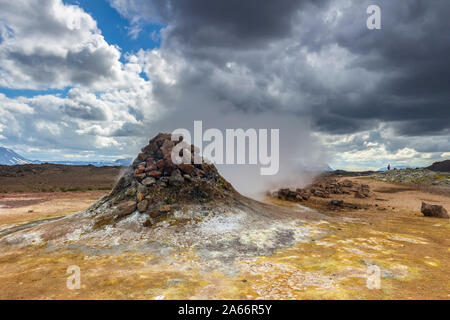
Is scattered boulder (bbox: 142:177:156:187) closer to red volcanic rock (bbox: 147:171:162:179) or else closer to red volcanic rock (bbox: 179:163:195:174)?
red volcanic rock (bbox: 147:171:162:179)

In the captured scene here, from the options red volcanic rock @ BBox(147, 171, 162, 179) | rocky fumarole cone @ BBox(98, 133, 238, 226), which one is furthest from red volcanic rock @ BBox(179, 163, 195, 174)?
red volcanic rock @ BBox(147, 171, 162, 179)

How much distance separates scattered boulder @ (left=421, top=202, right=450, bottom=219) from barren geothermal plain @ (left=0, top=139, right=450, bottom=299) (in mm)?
641

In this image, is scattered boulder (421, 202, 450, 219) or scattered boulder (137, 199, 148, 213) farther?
scattered boulder (421, 202, 450, 219)

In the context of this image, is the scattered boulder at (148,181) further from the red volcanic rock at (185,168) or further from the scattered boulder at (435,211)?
the scattered boulder at (435,211)

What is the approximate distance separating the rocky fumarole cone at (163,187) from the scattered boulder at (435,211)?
12171 millimetres

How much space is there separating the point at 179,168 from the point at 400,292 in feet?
31.9

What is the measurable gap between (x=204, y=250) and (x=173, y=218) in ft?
8.83

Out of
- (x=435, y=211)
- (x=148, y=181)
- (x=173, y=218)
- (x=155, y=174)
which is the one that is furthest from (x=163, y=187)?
(x=435, y=211)

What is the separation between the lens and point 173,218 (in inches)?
399

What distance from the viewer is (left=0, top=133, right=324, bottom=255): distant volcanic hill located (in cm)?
894

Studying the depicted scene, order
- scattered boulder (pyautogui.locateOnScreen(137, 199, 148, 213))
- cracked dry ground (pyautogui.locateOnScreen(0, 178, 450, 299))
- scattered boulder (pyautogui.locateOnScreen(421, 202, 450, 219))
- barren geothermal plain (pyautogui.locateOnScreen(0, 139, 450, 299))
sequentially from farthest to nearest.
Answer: scattered boulder (pyautogui.locateOnScreen(421, 202, 450, 219)) < scattered boulder (pyautogui.locateOnScreen(137, 199, 148, 213)) < barren geothermal plain (pyautogui.locateOnScreen(0, 139, 450, 299)) < cracked dry ground (pyautogui.locateOnScreen(0, 178, 450, 299))

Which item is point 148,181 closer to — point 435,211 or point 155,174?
point 155,174
